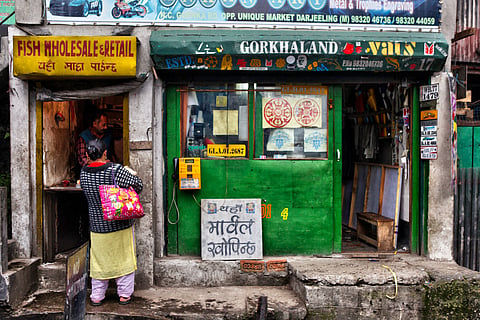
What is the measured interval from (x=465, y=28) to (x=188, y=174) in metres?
5.38

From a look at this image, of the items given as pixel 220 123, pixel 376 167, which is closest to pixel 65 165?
pixel 220 123

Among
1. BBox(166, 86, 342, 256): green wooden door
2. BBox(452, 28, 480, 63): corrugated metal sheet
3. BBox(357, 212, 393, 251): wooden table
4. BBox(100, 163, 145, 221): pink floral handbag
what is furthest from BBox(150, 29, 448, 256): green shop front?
BBox(452, 28, 480, 63): corrugated metal sheet

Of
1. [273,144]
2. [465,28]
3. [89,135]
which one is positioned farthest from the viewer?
[465,28]

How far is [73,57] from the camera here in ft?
18.5

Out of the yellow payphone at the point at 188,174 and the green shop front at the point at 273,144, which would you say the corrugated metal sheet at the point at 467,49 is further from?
the yellow payphone at the point at 188,174

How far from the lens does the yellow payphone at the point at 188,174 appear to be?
6.08 metres

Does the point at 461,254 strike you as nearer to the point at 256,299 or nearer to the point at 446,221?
the point at 446,221

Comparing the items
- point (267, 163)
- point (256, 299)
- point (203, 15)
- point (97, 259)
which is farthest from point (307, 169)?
point (97, 259)

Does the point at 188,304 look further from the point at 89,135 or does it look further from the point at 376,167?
the point at 376,167

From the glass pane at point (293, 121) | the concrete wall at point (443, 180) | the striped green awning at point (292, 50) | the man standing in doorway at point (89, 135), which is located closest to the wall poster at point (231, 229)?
the glass pane at point (293, 121)

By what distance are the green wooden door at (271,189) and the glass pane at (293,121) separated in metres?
0.06

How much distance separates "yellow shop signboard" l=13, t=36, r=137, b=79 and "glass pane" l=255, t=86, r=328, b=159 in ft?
6.59

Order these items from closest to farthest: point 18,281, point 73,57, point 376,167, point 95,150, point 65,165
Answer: point 95,150 → point 18,281 → point 73,57 → point 65,165 → point 376,167

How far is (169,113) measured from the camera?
6.22m
